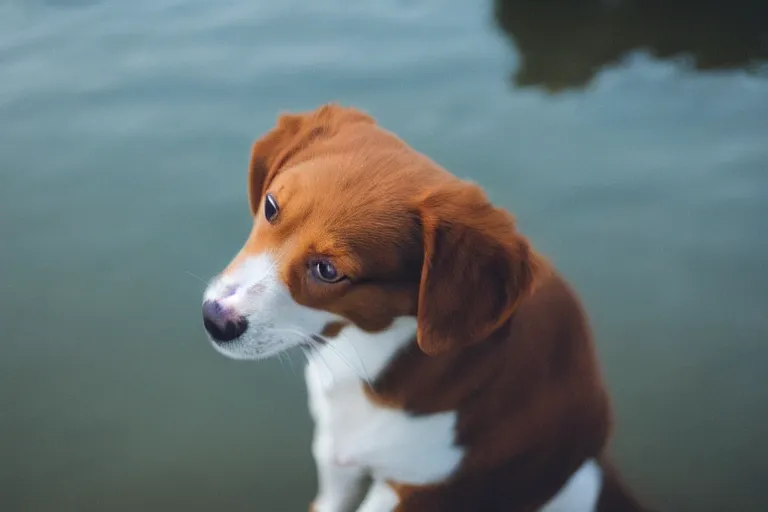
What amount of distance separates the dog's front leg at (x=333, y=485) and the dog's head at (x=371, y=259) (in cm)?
38

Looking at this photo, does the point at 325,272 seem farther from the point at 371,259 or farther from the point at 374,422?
the point at 374,422

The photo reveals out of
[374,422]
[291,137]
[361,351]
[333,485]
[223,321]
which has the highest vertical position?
[291,137]

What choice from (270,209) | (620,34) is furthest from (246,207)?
(620,34)

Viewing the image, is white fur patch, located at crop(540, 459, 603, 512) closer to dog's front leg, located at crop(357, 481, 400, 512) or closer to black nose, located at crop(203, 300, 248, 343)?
dog's front leg, located at crop(357, 481, 400, 512)

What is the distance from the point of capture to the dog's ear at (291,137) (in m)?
0.91

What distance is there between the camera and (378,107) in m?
1.69

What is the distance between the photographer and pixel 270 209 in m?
0.83

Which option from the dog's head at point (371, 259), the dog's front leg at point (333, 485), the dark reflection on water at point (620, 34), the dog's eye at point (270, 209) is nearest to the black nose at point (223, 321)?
the dog's head at point (371, 259)

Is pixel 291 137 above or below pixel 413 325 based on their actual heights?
above

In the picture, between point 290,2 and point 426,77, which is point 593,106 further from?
point 290,2

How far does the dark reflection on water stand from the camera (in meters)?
1.83

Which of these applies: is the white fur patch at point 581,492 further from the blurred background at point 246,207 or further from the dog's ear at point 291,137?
the dog's ear at point 291,137

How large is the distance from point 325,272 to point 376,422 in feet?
0.87

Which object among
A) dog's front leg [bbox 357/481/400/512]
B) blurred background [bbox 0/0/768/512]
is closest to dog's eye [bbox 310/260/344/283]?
dog's front leg [bbox 357/481/400/512]
